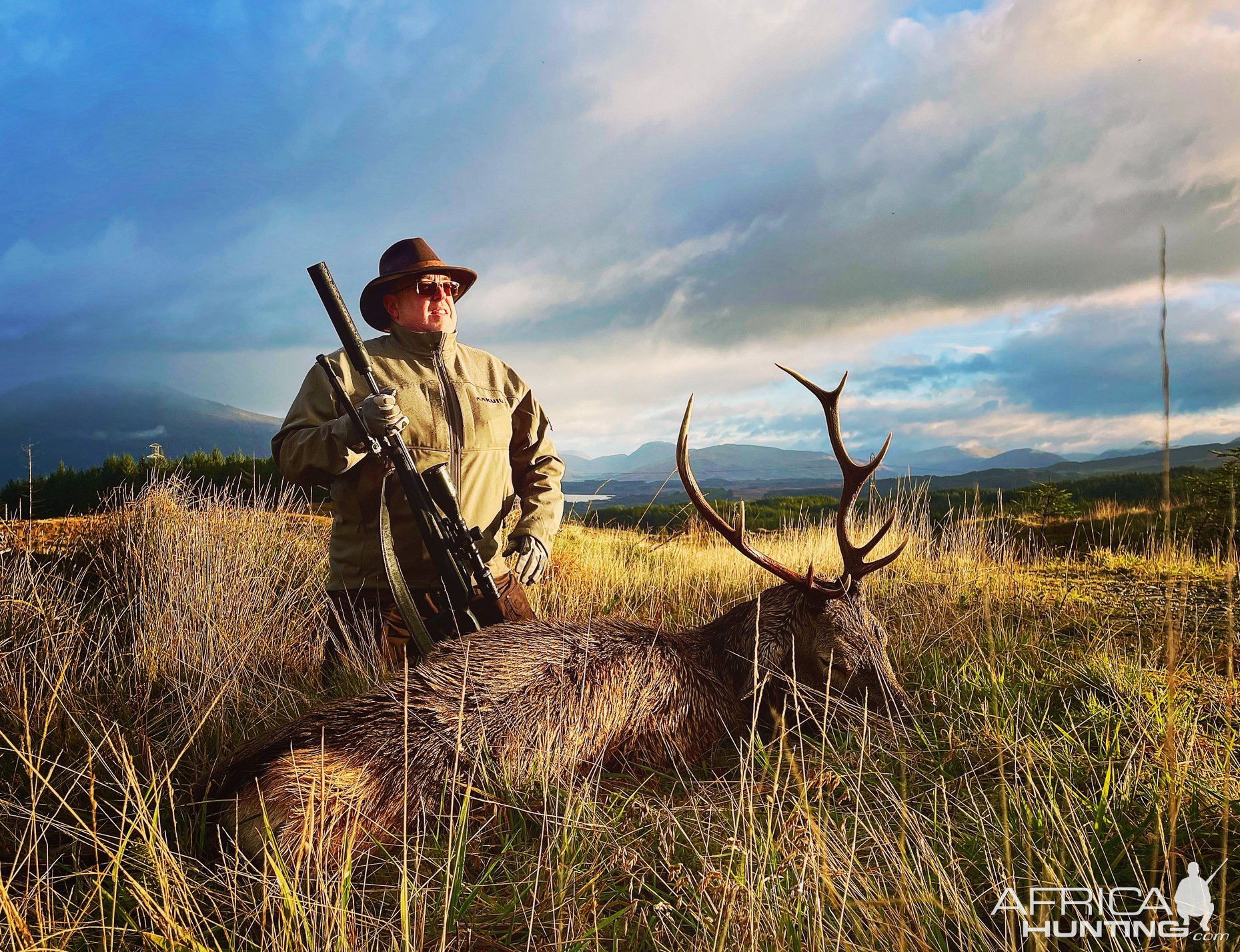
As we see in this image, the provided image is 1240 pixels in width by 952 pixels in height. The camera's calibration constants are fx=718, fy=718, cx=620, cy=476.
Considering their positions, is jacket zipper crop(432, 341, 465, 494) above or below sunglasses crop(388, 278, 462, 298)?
below

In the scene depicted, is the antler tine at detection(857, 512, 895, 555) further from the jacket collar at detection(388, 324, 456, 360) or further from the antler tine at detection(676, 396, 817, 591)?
the jacket collar at detection(388, 324, 456, 360)

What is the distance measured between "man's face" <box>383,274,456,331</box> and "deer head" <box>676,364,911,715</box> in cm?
195

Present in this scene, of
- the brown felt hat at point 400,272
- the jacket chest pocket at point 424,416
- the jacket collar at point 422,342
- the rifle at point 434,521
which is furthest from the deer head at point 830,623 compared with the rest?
the brown felt hat at point 400,272

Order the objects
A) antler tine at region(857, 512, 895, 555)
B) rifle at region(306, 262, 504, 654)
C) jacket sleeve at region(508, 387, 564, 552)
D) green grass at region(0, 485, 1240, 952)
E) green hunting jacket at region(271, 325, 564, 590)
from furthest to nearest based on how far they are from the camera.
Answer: jacket sleeve at region(508, 387, 564, 552) → green hunting jacket at region(271, 325, 564, 590) → rifle at region(306, 262, 504, 654) → antler tine at region(857, 512, 895, 555) → green grass at region(0, 485, 1240, 952)

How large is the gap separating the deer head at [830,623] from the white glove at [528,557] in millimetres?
1296

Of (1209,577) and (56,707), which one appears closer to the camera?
(56,707)

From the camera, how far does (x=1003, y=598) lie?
5262mm

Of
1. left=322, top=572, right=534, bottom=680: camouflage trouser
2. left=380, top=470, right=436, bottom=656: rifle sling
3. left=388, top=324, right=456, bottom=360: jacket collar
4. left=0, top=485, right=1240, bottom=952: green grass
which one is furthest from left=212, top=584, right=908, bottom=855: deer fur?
left=388, top=324, right=456, bottom=360: jacket collar

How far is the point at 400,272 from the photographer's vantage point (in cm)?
408

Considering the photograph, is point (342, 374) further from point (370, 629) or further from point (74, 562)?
point (74, 562)

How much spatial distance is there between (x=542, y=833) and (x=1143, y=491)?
61.7 feet

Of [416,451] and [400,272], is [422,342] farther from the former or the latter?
[416,451]

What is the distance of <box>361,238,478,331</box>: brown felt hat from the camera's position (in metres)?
4.09

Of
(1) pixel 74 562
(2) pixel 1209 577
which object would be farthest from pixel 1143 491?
(1) pixel 74 562
